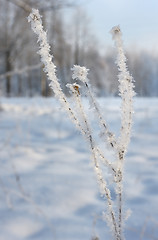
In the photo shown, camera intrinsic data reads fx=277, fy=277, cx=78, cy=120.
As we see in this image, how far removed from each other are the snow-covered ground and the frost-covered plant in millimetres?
38

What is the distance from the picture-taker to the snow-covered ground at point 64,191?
48.2 inches

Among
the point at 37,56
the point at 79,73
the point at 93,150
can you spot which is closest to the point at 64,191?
the point at 93,150

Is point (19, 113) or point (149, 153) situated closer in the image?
point (149, 153)

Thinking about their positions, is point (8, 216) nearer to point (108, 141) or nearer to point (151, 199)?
point (151, 199)

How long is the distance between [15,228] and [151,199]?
721 mm

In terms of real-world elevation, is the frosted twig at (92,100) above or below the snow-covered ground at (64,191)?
above

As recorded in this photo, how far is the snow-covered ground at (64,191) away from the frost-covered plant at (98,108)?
0.04 metres

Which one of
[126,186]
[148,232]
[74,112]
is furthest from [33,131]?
[74,112]

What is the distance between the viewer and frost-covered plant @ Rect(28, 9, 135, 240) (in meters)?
0.55

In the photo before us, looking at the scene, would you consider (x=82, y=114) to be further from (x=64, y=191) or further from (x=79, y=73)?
(x=64, y=191)

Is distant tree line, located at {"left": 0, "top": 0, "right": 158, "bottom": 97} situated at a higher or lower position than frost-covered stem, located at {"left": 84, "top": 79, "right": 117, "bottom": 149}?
higher

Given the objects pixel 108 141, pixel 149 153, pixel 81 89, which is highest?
pixel 81 89

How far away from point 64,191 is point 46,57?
1.23 metres

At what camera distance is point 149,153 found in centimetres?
241
